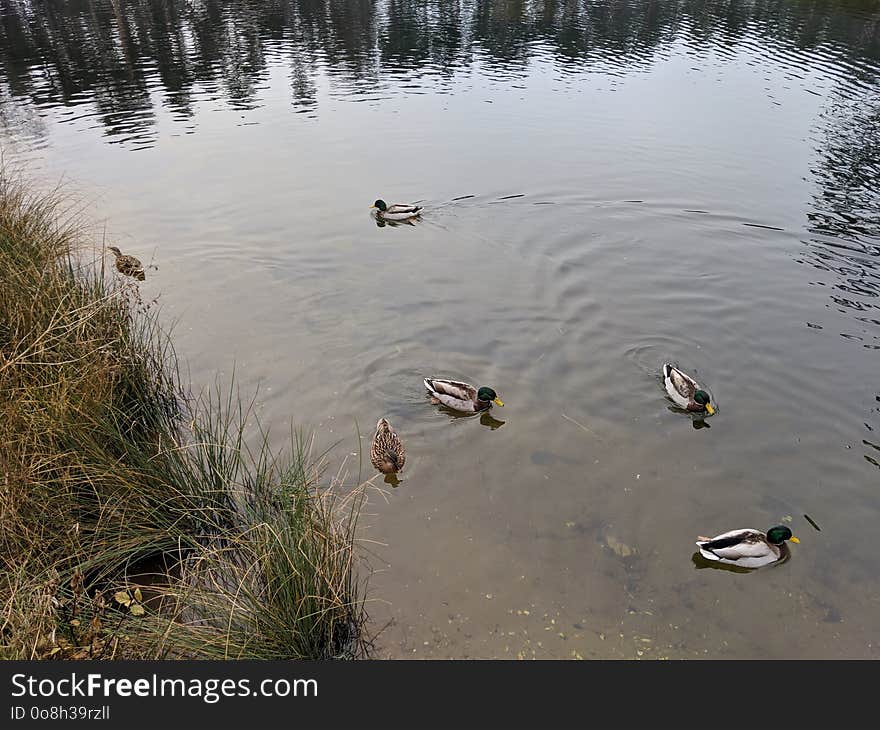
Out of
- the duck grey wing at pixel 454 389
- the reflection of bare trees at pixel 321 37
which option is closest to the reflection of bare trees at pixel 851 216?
the duck grey wing at pixel 454 389

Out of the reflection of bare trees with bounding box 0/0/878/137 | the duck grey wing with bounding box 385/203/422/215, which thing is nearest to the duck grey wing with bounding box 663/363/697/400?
the duck grey wing with bounding box 385/203/422/215

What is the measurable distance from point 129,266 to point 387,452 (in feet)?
21.6

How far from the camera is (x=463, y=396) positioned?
8.20 meters

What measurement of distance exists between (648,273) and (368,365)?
5603 millimetres

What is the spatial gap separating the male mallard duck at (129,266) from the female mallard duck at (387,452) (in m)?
6.28

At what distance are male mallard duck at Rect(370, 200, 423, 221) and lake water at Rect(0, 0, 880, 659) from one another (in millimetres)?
354

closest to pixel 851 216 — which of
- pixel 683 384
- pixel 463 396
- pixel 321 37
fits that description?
pixel 683 384

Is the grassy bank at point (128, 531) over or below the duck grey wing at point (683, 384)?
over

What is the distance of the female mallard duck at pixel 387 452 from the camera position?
7.29m

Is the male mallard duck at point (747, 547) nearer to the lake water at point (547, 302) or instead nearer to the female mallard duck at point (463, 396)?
the lake water at point (547, 302)

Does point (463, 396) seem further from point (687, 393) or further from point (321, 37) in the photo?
point (321, 37)

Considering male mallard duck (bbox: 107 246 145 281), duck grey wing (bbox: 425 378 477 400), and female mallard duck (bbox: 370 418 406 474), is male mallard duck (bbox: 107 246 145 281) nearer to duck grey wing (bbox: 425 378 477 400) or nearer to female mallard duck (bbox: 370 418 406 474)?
duck grey wing (bbox: 425 378 477 400)

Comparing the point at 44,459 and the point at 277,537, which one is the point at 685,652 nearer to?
the point at 277,537

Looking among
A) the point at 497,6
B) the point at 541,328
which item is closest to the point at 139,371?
the point at 541,328
